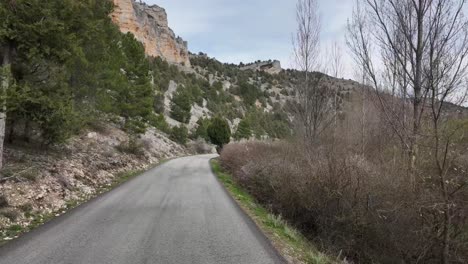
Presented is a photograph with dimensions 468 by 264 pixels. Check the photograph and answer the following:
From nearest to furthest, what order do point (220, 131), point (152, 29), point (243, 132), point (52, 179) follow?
1. point (52, 179)
2. point (220, 131)
3. point (243, 132)
4. point (152, 29)

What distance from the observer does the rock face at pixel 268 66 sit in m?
112

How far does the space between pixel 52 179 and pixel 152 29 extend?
70.0 meters

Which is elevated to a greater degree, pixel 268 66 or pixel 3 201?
pixel 268 66

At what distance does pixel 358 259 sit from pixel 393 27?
5809 mm

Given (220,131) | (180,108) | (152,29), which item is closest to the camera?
(220,131)

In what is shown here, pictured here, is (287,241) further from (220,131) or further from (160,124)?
(220,131)

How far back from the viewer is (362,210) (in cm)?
730

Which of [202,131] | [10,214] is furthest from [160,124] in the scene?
[10,214]

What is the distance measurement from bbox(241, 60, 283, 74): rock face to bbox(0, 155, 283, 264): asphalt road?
104 meters

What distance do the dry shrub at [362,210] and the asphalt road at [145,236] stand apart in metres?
1.75

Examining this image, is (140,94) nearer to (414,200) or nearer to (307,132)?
(307,132)

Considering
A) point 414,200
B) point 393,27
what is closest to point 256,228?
point 414,200

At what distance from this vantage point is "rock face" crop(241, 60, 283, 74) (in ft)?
368

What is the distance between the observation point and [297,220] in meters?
9.55
